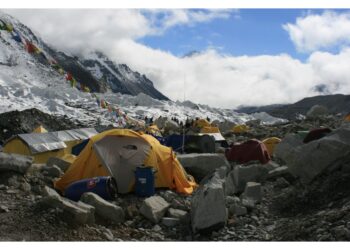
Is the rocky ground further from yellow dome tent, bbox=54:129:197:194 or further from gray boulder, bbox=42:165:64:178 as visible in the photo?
gray boulder, bbox=42:165:64:178

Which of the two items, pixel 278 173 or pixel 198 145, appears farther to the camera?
pixel 198 145

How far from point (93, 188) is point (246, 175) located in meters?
4.59

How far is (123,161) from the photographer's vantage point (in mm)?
13258

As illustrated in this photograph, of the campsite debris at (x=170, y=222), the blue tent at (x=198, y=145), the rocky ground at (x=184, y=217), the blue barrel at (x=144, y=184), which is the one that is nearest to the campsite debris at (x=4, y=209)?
the rocky ground at (x=184, y=217)

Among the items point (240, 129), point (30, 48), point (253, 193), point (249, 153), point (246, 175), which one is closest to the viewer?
point (253, 193)

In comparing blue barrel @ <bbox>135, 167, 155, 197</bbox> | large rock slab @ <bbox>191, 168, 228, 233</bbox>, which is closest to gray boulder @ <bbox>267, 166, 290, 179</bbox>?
blue barrel @ <bbox>135, 167, 155, 197</bbox>

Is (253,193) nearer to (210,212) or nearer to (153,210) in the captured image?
(210,212)

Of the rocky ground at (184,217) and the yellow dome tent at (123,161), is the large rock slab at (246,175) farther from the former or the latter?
the yellow dome tent at (123,161)

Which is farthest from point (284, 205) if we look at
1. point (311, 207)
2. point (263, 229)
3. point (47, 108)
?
point (47, 108)

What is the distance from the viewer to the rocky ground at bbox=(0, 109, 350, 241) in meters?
8.52

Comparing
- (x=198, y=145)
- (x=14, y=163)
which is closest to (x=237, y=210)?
(x=14, y=163)

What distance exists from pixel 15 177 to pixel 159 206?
12.6 ft

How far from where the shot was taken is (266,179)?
14164 mm

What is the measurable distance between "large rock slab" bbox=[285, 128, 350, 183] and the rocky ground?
178mm
